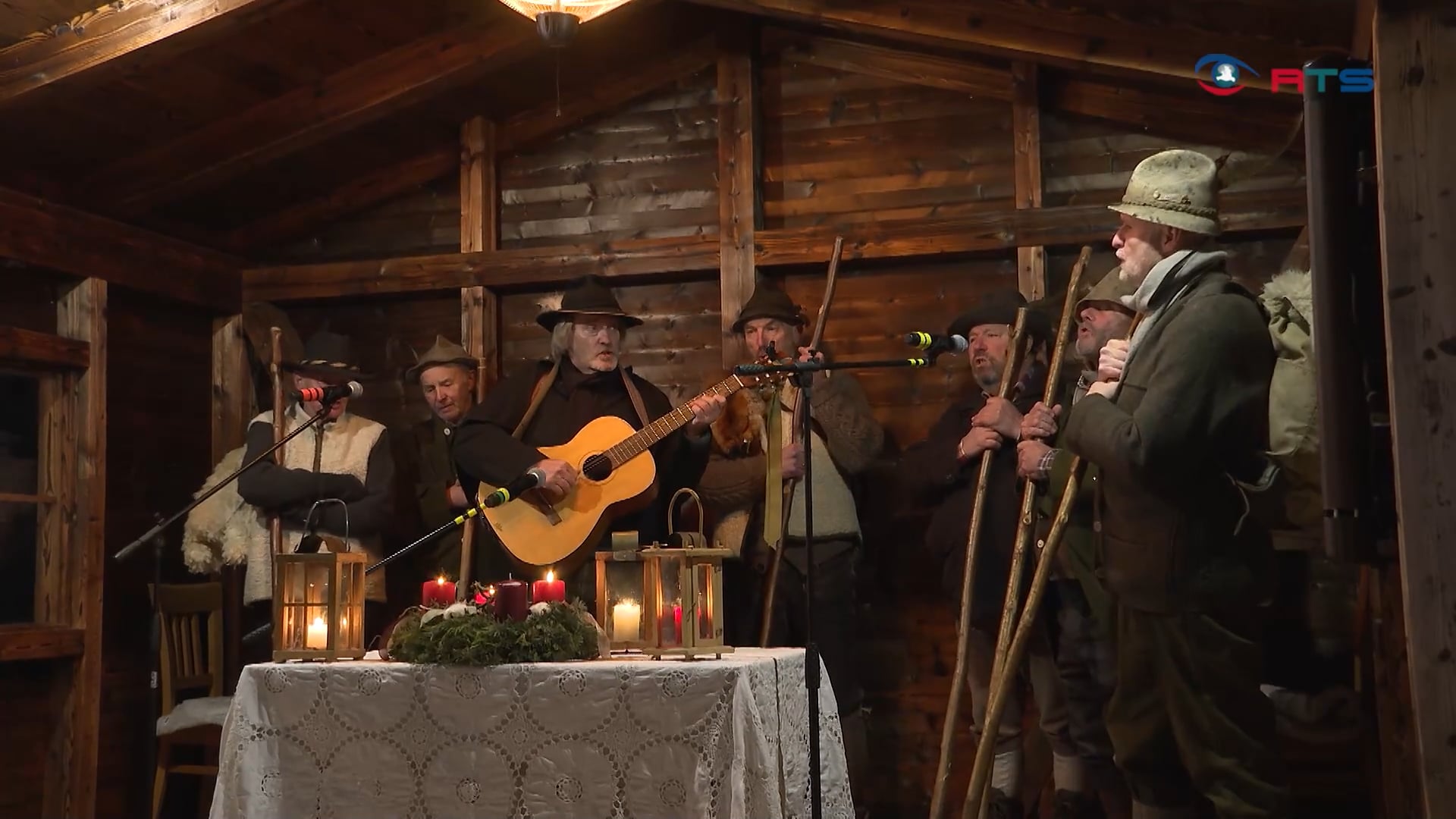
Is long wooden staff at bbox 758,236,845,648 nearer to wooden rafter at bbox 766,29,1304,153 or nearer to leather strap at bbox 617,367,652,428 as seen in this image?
leather strap at bbox 617,367,652,428

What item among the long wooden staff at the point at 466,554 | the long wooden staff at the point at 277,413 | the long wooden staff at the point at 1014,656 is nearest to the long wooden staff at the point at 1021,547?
the long wooden staff at the point at 1014,656

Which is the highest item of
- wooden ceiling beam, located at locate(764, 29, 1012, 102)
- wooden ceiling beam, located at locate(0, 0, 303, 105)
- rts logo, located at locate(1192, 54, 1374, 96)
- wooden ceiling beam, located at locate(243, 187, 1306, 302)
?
wooden ceiling beam, located at locate(764, 29, 1012, 102)

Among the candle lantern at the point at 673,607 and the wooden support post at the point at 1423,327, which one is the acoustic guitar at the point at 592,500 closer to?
the candle lantern at the point at 673,607

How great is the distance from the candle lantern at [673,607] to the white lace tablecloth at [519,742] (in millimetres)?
106

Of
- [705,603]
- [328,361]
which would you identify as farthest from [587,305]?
[705,603]

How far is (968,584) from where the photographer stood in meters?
4.66

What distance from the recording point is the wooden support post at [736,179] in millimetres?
5887

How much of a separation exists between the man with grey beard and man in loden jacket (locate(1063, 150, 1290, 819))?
0.88m

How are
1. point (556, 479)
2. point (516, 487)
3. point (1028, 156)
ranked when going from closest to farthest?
point (516, 487)
point (556, 479)
point (1028, 156)

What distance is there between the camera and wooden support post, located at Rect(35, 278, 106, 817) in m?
5.45

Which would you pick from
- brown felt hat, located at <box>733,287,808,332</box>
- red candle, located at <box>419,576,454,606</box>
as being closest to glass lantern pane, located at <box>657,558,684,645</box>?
red candle, located at <box>419,576,454,606</box>

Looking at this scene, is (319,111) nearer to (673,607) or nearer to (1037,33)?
(1037,33)

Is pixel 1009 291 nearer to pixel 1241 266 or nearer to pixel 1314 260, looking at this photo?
pixel 1241 266

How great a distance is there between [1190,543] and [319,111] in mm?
4098
